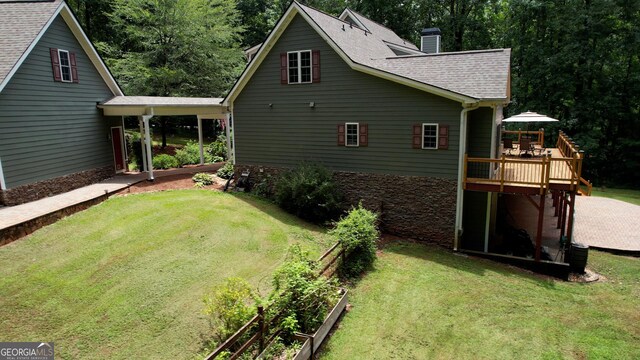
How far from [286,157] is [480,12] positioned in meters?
29.2

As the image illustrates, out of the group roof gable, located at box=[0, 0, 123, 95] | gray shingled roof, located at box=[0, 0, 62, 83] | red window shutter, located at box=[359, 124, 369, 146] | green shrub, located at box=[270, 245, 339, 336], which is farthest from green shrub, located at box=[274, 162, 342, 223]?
gray shingled roof, located at box=[0, 0, 62, 83]

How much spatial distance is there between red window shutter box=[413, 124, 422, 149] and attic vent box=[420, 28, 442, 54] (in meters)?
12.7

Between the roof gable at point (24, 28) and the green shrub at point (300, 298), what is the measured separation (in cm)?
1092

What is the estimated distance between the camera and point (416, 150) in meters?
14.0

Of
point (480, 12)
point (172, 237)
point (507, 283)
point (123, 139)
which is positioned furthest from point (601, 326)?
point (480, 12)

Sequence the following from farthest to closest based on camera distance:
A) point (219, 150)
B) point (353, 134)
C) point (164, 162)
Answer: point (219, 150) < point (164, 162) < point (353, 134)

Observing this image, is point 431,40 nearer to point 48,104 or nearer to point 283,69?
point 283,69

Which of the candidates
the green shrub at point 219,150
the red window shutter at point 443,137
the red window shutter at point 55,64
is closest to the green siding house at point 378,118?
the red window shutter at point 443,137

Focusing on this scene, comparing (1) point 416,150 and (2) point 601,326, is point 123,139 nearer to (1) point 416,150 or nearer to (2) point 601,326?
(1) point 416,150

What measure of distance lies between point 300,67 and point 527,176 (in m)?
9.17

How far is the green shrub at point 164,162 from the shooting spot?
2081 cm

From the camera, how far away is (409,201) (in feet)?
47.1

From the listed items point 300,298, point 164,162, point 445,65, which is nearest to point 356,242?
point 300,298

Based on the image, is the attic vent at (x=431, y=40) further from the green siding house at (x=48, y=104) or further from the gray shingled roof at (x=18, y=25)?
the gray shingled roof at (x=18, y=25)
